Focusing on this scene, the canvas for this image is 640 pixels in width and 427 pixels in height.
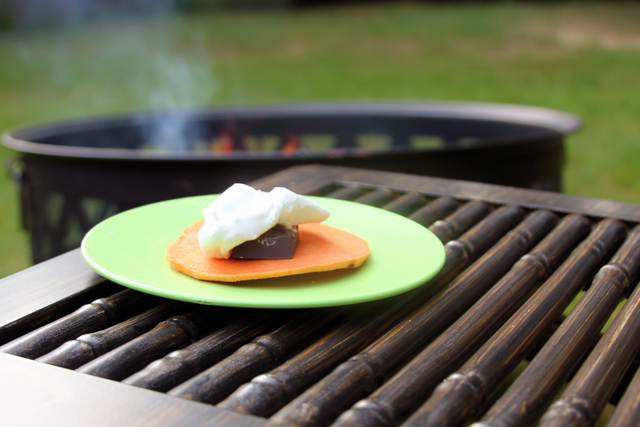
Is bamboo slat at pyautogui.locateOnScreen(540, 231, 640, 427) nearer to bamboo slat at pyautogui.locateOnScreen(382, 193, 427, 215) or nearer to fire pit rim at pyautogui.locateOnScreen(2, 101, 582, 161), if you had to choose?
bamboo slat at pyautogui.locateOnScreen(382, 193, 427, 215)

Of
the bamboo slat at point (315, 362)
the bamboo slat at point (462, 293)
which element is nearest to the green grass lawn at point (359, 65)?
the bamboo slat at point (462, 293)

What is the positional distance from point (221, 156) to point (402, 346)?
3.98 feet

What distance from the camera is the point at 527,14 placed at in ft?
37.9

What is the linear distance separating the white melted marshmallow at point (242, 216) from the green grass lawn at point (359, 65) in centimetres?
329

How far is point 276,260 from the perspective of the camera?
720 millimetres

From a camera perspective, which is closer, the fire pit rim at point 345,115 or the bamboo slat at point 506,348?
the bamboo slat at point 506,348

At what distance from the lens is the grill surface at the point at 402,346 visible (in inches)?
21.8

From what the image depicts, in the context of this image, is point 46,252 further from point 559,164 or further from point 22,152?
point 559,164

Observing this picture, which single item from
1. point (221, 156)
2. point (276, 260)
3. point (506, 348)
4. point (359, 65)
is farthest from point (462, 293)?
point (359, 65)

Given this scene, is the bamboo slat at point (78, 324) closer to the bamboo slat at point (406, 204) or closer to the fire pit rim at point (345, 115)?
the bamboo slat at point (406, 204)

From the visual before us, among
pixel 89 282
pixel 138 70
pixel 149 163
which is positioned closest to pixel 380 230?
pixel 89 282

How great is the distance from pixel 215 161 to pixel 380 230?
0.98 meters

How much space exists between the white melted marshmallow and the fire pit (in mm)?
937

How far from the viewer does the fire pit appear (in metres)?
1.77
